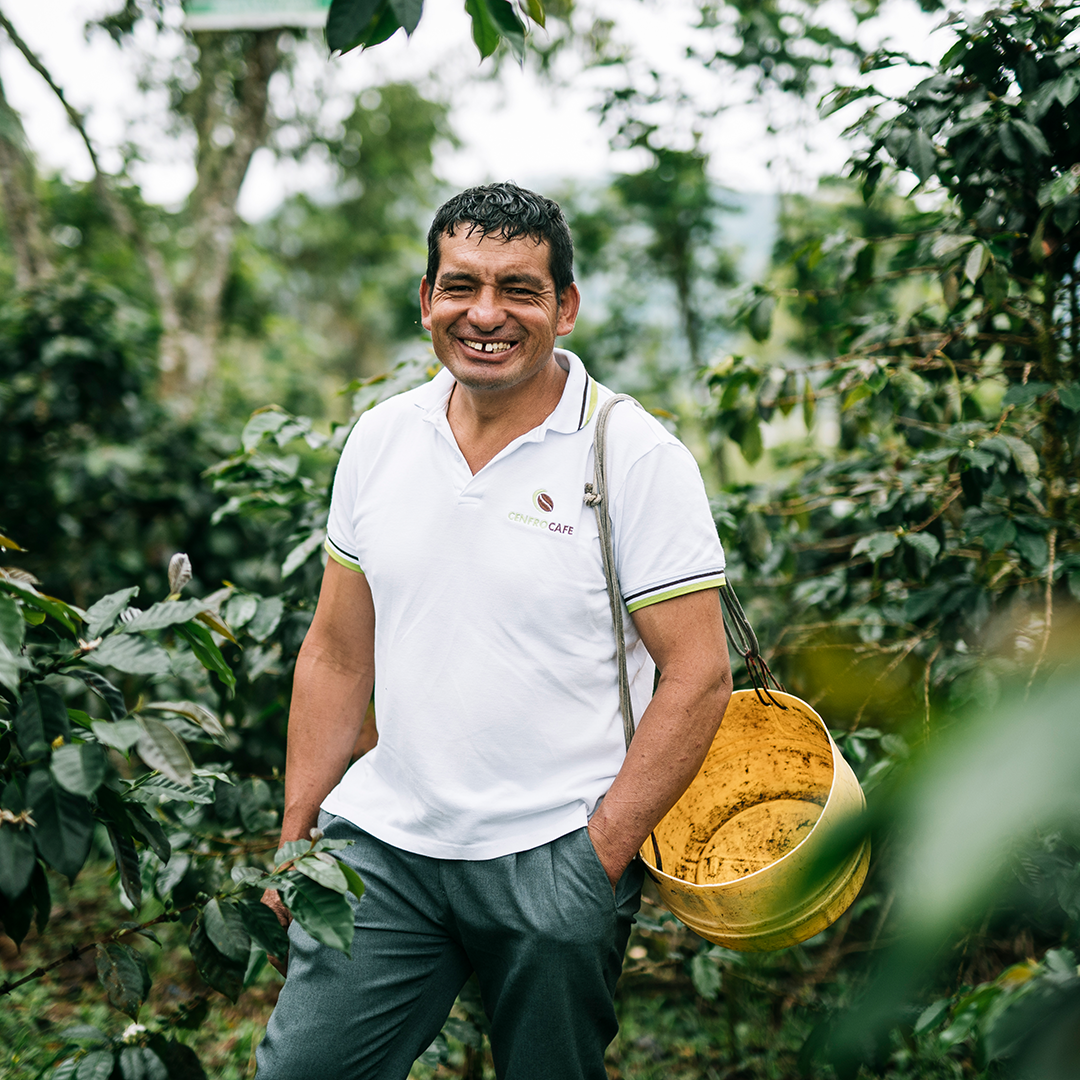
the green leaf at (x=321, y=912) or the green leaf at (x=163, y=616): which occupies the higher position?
the green leaf at (x=163, y=616)

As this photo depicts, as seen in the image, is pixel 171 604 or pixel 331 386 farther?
pixel 331 386

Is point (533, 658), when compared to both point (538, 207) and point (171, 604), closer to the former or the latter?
point (171, 604)

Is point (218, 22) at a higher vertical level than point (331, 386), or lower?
higher

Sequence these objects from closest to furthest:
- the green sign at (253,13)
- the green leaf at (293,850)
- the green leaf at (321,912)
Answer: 1. the green leaf at (321,912)
2. the green leaf at (293,850)
3. the green sign at (253,13)

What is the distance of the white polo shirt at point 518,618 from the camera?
1404 millimetres

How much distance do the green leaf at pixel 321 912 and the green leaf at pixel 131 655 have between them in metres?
0.35

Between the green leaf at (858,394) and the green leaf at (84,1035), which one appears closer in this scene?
the green leaf at (84,1035)

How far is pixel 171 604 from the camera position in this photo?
118cm

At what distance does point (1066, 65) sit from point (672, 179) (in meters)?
3.33

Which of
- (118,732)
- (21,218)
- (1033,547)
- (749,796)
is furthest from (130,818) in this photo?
(21,218)

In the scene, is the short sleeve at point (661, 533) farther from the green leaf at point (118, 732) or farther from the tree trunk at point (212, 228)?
the tree trunk at point (212, 228)

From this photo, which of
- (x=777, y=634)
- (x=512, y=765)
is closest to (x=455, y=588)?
(x=512, y=765)

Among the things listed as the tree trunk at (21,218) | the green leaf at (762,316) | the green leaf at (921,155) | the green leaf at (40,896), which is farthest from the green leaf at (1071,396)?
the tree trunk at (21,218)

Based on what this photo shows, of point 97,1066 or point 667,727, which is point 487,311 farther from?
point 97,1066
